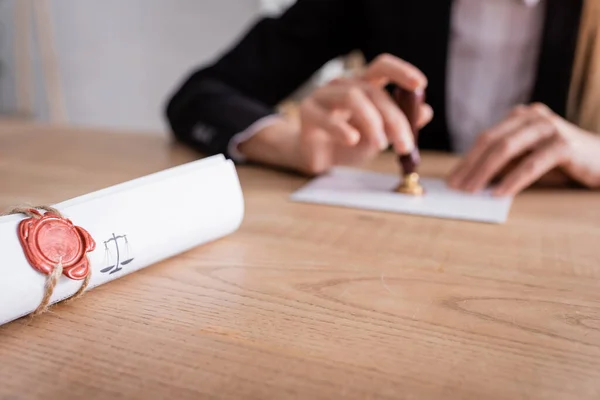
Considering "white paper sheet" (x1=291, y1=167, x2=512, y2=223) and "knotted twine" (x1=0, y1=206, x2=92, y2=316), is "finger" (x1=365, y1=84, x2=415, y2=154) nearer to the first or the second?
"white paper sheet" (x1=291, y1=167, x2=512, y2=223)

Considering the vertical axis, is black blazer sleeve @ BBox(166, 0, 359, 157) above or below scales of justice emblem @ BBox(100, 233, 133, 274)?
above

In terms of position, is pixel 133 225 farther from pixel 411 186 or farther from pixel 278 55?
pixel 278 55

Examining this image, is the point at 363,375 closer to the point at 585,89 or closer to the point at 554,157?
the point at 554,157

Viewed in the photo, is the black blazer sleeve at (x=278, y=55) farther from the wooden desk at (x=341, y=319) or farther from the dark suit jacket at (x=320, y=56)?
the wooden desk at (x=341, y=319)

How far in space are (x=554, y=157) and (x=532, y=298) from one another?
1.19ft

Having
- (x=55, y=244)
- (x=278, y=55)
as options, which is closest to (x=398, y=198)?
(x=55, y=244)

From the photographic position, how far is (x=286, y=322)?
49 centimetres

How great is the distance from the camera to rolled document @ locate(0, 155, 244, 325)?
0.46m

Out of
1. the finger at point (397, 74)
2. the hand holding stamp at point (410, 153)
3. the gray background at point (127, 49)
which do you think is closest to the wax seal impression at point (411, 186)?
the hand holding stamp at point (410, 153)

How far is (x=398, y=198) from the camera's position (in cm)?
81

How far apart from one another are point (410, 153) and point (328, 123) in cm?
12

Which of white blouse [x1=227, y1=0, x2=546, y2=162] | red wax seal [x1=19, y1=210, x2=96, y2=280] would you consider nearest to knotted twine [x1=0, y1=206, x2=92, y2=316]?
red wax seal [x1=19, y1=210, x2=96, y2=280]

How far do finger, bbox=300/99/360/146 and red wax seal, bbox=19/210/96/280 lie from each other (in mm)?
441

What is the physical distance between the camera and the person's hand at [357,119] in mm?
844
